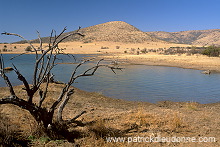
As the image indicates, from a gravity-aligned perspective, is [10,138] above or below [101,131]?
above

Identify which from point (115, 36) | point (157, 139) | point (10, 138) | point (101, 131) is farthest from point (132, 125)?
point (115, 36)

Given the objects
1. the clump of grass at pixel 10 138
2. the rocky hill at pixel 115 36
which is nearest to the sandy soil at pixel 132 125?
the clump of grass at pixel 10 138

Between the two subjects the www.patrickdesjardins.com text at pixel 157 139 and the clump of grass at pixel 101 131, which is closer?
the www.patrickdesjardins.com text at pixel 157 139

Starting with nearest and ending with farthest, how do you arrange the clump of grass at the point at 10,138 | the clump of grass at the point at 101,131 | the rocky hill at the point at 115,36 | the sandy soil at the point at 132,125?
the clump of grass at the point at 10,138
the sandy soil at the point at 132,125
the clump of grass at the point at 101,131
the rocky hill at the point at 115,36

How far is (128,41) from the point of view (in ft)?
266

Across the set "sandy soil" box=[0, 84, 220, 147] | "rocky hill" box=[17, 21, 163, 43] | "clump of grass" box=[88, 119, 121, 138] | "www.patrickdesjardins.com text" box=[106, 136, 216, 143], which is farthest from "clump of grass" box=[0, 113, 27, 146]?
"rocky hill" box=[17, 21, 163, 43]

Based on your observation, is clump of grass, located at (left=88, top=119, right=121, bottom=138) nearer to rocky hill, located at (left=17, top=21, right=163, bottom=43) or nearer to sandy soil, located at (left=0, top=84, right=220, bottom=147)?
sandy soil, located at (left=0, top=84, right=220, bottom=147)

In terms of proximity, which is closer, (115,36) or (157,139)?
(157,139)

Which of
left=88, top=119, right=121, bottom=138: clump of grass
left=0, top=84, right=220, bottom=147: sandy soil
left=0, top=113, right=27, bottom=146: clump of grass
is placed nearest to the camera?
left=0, top=113, right=27, bottom=146: clump of grass

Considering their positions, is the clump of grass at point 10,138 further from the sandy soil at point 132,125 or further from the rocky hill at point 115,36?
the rocky hill at point 115,36

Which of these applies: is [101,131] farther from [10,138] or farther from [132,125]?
[10,138]

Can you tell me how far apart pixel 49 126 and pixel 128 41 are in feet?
256

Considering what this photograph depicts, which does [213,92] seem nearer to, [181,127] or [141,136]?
[181,127]

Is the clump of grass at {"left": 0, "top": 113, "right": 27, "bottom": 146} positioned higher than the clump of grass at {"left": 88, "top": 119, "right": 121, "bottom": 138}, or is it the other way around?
→ the clump of grass at {"left": 0, "top": 113, "right": 27, "bottom": 146}
